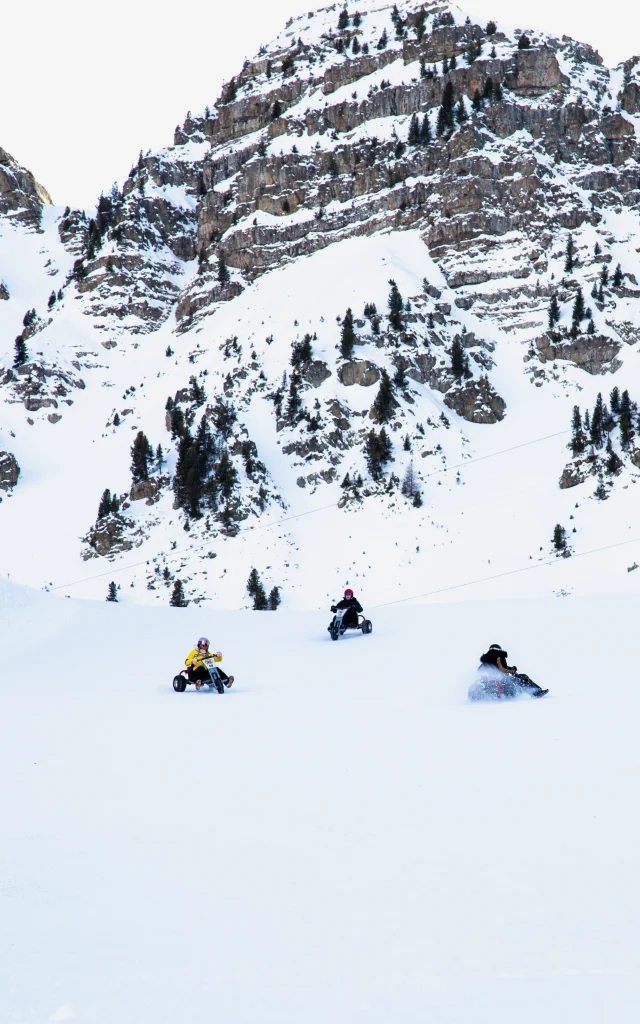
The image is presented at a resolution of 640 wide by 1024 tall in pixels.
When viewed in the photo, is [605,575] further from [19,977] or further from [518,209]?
[518,209]

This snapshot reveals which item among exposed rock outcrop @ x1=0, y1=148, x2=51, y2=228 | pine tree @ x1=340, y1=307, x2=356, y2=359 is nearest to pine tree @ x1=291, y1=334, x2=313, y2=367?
pine tree @ x1=340, y1=307, x2=356, y2=359

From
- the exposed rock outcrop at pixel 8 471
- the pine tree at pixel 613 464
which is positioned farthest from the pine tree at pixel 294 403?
the exposed rock outcrop at pixel 8 471

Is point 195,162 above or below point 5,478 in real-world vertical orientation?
above

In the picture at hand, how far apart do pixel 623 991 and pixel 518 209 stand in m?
78.4

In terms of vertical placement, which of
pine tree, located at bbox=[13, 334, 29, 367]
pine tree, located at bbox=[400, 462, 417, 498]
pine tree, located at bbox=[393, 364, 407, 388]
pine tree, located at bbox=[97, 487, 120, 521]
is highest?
pine tree, located at bbox=[13, 334, 29, 367]

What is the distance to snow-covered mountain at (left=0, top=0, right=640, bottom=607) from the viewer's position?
48.2 meters

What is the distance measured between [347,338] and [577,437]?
20.2m

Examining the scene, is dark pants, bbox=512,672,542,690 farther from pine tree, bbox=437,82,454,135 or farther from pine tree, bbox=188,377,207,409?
pine tree, bbox=437,82,454,135

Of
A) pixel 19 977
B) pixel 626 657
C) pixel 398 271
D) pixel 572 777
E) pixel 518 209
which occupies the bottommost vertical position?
pixel 19 977

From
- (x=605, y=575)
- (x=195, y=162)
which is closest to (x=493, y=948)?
(x=605, y=575)

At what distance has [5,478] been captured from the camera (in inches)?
2420

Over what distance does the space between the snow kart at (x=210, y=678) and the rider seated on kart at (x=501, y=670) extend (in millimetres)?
5070

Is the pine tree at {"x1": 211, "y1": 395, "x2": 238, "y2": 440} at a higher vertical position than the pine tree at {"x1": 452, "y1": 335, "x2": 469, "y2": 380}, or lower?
lower

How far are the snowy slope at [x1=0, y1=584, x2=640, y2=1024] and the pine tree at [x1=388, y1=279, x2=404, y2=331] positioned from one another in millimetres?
52087
